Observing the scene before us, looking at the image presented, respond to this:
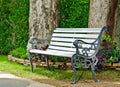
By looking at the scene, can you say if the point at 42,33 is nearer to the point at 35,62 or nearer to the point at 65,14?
the point at 35,62

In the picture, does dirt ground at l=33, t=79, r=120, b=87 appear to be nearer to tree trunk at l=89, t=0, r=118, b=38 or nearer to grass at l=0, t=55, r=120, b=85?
grass at l=0, t=55, r=120, b=85

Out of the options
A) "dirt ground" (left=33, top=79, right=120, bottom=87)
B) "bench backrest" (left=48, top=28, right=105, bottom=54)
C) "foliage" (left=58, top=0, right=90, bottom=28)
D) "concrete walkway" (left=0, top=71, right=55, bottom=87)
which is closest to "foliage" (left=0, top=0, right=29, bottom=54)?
"foliage" (left=58, top=0, right=90, bottom=28)

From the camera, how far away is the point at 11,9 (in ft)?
44.2

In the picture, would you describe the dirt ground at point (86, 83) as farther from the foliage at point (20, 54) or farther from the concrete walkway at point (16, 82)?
the foliage at point (20, 54)

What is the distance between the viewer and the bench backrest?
786 centimetres

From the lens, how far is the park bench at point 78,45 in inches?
290

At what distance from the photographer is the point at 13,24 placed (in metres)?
13.4

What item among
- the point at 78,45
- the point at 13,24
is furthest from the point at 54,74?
the point at 13,24

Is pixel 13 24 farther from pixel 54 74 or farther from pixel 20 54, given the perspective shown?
pixel 54 74

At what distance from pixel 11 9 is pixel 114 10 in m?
4.90

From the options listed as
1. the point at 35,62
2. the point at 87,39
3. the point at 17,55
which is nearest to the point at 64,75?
the point at 87,39

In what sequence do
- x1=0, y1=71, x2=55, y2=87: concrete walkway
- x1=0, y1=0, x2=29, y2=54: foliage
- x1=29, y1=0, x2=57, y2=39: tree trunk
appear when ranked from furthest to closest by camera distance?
1. x1=0, y1=0, x2=29, y2=54: foliage
2. x1=29, y1=0, x2=57, y2=39: tree trunk
3. x1=0, y1=71, x2=55, y2=87: concrete walkway

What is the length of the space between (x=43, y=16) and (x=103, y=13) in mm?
1612

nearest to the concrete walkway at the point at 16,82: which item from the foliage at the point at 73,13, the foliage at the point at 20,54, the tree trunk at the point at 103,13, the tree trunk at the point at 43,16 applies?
the tree trunk at the point at 43,16
